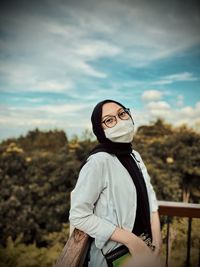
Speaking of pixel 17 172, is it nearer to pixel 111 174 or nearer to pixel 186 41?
pixel 186 41

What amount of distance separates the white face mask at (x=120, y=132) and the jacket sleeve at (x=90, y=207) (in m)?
0.16

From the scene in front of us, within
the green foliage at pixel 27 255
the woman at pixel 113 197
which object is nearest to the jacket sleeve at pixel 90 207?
the woman at pixel 113 197

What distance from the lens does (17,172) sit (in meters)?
4.98

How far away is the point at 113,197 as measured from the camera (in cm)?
101

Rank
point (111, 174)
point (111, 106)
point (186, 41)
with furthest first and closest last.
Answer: point (186, 41)
point (111, 106)
point (111, 174)

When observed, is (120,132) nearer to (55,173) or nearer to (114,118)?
(114,118)

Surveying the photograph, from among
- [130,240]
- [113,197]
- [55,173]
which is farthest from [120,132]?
[55,173]

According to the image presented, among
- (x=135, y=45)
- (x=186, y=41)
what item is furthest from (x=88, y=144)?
(x=186, y=41)

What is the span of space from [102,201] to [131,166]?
0.57 ft

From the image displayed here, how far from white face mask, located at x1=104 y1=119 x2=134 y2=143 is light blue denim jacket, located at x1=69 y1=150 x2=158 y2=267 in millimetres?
80

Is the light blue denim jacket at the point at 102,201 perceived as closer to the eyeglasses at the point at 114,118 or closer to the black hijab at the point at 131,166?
the black hijab at the point at 131,166

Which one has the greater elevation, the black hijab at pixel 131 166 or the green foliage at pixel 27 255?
the black hijab at pixel 131 166

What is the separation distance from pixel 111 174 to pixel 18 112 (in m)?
4.20

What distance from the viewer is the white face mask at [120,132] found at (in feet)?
3.67
